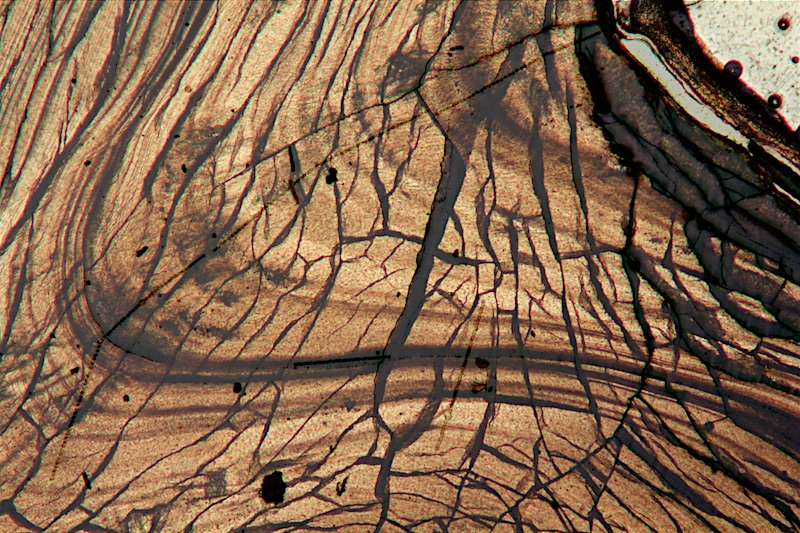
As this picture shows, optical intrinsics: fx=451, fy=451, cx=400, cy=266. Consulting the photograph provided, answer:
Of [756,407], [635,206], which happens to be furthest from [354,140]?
[756,407]

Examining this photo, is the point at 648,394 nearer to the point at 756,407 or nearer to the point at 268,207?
the point at 756,407

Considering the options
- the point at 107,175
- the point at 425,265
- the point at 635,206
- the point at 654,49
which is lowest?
the point at 635,206

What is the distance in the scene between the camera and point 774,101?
1.94 meters

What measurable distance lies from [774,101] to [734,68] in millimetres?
223

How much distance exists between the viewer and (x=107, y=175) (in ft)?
6.54

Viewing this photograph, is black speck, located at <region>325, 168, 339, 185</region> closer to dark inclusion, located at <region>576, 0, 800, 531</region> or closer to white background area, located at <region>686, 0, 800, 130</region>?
dark inclusion, located at <region>576, 0, 800, 531</region>

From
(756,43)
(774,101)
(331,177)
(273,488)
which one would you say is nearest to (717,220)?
(774,101)

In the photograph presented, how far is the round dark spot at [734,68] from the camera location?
76.1 inches

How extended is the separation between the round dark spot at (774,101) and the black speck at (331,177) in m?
1.89

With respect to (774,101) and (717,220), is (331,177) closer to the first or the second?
(717,220)

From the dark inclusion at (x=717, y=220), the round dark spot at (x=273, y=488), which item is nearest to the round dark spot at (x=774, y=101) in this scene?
the dark inclusion at (x=717, y=220)

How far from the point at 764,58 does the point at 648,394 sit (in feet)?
4.99

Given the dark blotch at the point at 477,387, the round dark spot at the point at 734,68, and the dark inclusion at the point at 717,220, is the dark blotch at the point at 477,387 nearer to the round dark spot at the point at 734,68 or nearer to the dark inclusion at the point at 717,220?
the dark inclusion at the point at 717,220

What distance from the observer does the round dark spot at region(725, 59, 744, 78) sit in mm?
1934
